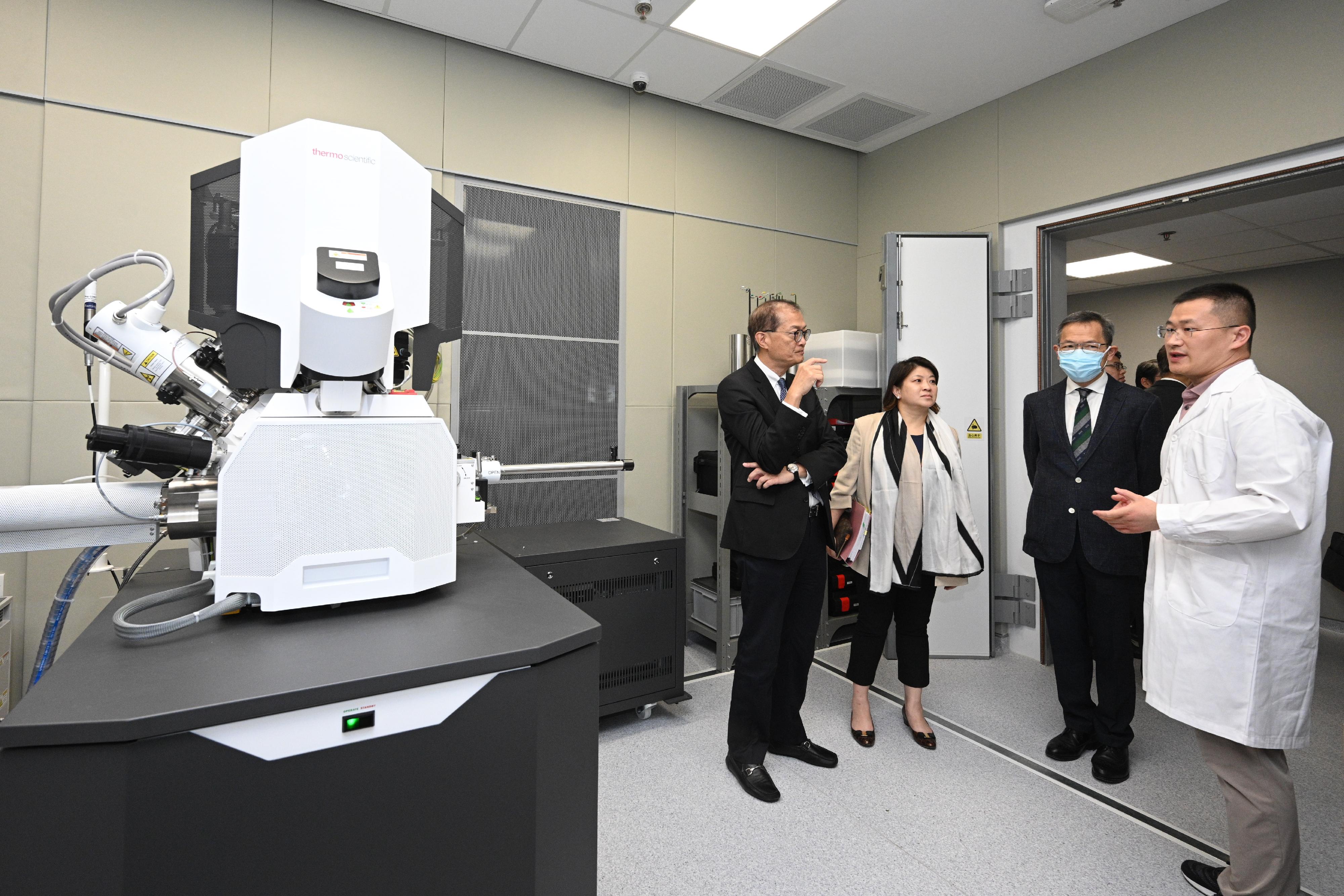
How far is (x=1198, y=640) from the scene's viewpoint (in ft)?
5.40

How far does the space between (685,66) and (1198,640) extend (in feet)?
10.2

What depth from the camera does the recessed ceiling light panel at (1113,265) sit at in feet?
18.1

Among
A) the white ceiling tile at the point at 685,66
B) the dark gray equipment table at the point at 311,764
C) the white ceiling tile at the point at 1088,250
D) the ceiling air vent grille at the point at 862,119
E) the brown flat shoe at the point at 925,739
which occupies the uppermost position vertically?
the ceiling air vent grille at the point at 862,119

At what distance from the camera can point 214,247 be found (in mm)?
1186

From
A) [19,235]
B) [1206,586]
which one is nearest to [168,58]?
[19,235]

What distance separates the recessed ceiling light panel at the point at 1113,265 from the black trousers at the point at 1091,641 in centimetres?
396

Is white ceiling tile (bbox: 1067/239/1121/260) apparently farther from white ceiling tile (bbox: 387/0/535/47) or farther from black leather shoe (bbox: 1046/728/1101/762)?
white ceiling tile (bbox: 387/0/535/47)

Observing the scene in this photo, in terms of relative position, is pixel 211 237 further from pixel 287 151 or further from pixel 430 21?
pixel 430 21

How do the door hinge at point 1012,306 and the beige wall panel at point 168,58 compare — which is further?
the door hinge at point 1012,306

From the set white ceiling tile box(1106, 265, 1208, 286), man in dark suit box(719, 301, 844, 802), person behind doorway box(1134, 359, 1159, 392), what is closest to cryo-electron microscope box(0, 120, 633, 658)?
man in dark suit box(719, 301, 844, 802)

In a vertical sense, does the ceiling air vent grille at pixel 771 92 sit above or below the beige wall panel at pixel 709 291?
above

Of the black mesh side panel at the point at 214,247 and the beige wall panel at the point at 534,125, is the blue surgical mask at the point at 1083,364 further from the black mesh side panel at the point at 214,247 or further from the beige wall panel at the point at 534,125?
the black mesh side panel at the point at 214,247

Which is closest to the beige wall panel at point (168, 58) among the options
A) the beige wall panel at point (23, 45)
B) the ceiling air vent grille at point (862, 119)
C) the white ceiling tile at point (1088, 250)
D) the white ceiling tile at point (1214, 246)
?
the beige wall panel at point (23, 45)

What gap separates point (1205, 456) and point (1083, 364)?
2.51ft
